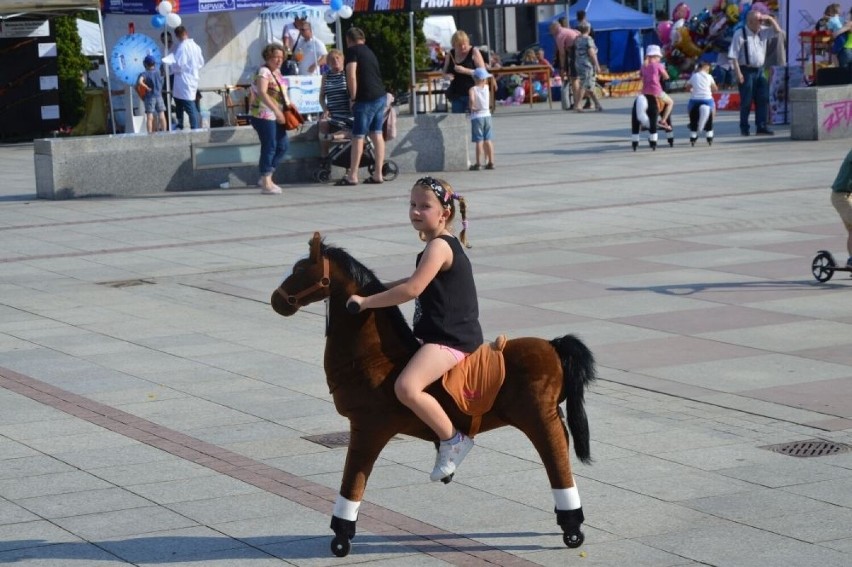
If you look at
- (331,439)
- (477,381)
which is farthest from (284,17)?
(477,381)

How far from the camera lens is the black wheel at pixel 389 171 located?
804 inches

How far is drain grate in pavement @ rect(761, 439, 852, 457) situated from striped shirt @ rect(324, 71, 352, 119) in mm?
13273

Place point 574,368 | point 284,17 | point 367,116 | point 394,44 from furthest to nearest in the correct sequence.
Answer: point 394,44
point 284,17
point 367,116
point 574,368

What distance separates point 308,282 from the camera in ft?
18.9

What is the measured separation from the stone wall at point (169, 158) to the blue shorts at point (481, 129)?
0.73 ft

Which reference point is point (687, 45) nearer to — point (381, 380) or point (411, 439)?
point (411, 439)

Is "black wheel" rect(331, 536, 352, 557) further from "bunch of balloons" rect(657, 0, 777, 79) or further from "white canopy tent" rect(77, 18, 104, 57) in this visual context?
"bunch of balloons" rect(657, 0, 777, 79)

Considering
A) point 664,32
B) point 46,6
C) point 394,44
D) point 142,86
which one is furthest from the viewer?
point 664,32

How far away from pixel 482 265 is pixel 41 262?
440 centimetres

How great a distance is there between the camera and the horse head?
227 inches

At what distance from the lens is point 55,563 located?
5812mm

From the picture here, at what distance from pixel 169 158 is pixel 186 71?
4.29m

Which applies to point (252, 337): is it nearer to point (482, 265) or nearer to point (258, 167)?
point (482, 265)

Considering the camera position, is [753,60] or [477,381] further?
[753,60]
